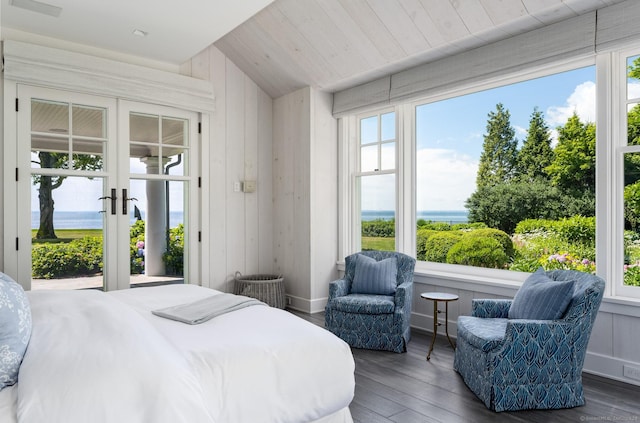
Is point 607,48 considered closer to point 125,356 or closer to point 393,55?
point 393,55

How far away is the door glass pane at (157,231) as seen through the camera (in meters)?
4.30

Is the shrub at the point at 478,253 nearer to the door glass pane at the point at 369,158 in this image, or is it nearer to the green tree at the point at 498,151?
the green tree at the point at 498,151

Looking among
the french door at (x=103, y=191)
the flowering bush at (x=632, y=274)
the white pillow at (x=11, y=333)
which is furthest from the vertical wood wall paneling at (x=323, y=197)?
the white pillow at (x=11, y=333)

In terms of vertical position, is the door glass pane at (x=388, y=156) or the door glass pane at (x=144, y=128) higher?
the door glass pane at (x=144, y=128)

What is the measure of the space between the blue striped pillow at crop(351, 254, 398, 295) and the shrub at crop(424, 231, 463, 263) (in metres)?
0.50

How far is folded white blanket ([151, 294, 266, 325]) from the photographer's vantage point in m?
2.13

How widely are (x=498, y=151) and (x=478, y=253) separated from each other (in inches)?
36.5

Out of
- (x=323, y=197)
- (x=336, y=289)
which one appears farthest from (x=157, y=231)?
(x=336, y=289)

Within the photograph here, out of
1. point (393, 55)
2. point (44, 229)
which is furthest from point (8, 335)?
point (393, 55)

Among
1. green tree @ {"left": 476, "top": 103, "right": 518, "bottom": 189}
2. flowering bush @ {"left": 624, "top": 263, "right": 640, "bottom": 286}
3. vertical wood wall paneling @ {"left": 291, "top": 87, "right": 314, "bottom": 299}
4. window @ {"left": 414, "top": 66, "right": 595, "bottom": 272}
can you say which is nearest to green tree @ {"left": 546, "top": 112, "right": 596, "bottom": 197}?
window @ {"left": 414, "top": 66, "right": 595, "bottom": 272}

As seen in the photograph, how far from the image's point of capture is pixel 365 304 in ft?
11.8

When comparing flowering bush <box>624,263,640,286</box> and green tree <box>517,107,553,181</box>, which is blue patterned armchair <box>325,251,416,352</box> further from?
flowering bush <box>624,263,640,286</box>

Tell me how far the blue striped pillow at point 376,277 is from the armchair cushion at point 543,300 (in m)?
1.20

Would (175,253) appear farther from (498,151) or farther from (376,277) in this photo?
(498,151)
